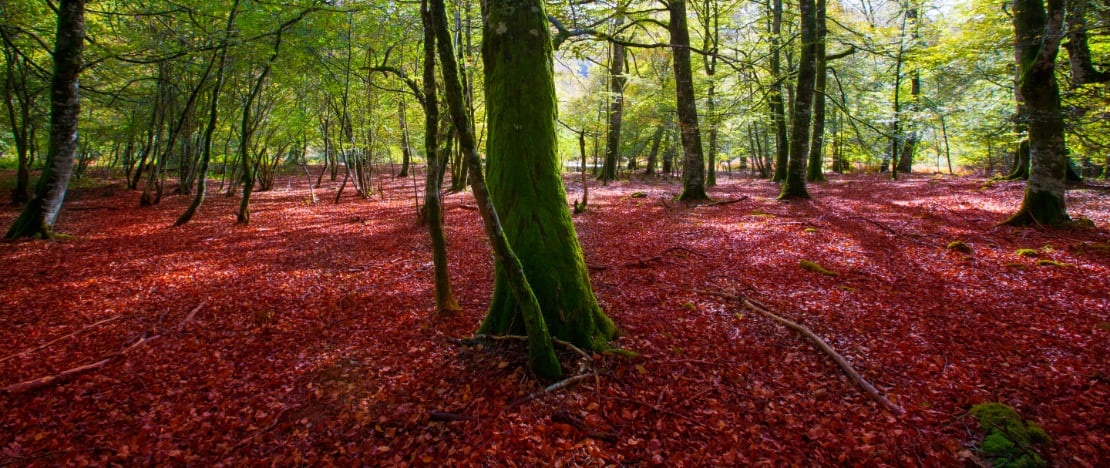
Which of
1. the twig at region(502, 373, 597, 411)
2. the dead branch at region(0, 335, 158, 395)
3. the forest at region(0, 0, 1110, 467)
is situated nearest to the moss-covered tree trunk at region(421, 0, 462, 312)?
the forest at region(0, 0, 1110, 467)

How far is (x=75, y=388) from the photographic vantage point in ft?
12.1

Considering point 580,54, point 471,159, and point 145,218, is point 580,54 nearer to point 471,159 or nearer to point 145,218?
point 471,159

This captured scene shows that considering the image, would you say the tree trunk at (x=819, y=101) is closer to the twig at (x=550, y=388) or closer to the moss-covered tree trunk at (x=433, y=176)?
the moss-covered tree trunk at (x=433, y=176)

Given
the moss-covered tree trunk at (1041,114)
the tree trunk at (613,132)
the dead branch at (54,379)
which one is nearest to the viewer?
the dead branch at (54,379)

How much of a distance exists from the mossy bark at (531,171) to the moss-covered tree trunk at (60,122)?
354 inches

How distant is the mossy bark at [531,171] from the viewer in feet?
12.2

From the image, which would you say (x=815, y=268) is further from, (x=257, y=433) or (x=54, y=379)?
(x=54, y=379)

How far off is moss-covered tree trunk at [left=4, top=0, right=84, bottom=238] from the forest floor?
85 cm

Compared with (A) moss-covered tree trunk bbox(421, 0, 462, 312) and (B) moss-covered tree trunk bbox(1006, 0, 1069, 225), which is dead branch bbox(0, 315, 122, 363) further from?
(B) moss-covered tree trunk bbox(1006, 0, 1069, 225)

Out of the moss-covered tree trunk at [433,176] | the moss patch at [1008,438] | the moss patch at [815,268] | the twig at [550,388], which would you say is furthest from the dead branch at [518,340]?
the moss patch at [815,268]

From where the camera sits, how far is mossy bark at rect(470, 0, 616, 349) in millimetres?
3721

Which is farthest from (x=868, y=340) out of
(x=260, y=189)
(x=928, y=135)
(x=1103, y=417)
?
(x=928, y=135)

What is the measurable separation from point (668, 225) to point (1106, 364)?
6.89 m

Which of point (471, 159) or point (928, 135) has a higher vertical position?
point (928, 135)
